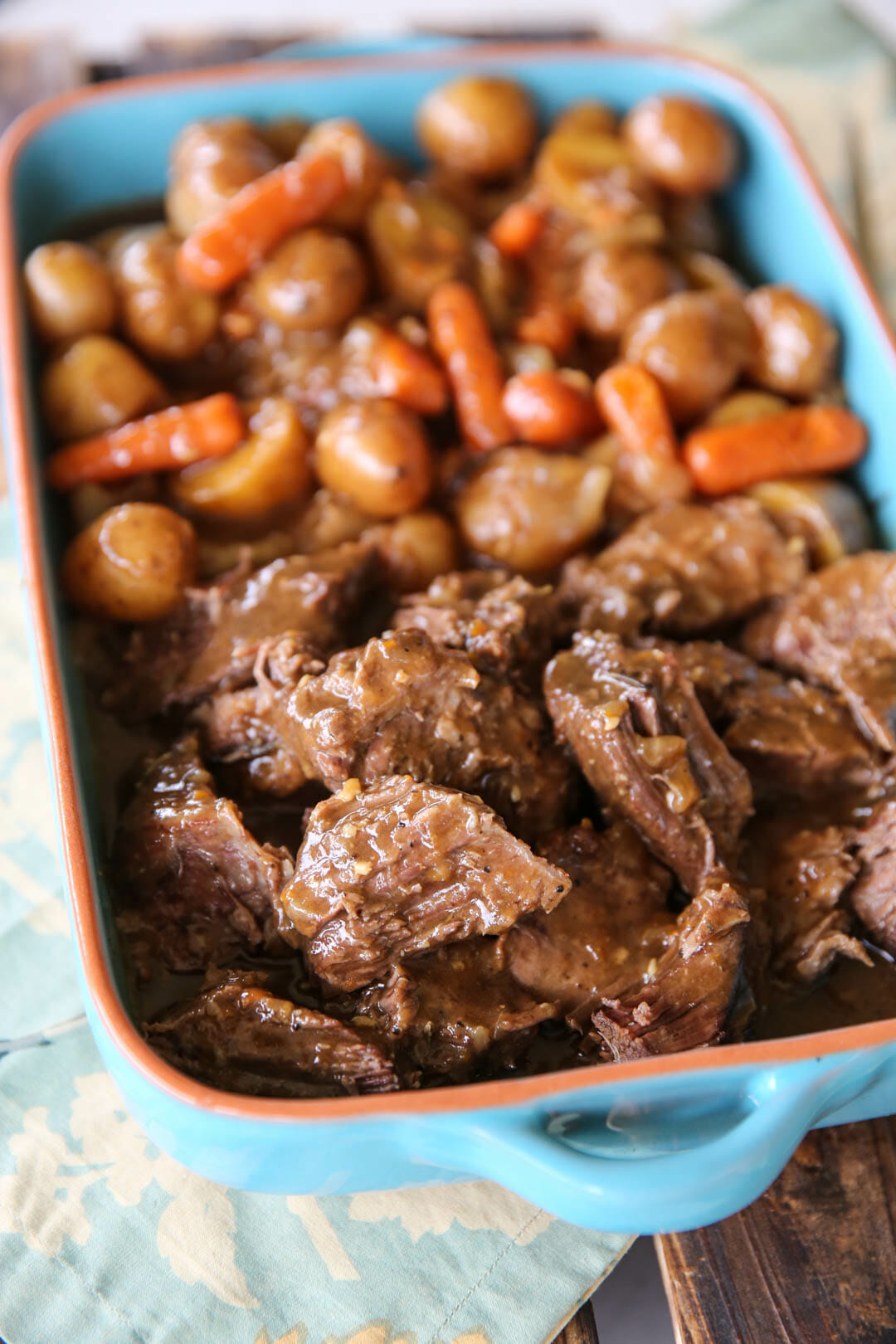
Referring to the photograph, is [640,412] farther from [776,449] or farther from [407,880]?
[407,880]

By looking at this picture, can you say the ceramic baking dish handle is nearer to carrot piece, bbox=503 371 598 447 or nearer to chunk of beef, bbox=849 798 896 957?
chunk of beef, bbox=849 798 896 957

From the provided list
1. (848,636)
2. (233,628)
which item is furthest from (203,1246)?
(848,636)

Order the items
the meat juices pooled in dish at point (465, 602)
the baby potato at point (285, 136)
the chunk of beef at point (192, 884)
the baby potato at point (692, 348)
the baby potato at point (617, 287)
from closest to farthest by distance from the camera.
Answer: the meat juices pooled in dish at point (465, 602) < the chunk of beef at point (192, 884) < the baby potato at point (692, 348) < the baby potato at point (617, 287) < the baby potato at point (285, 136)

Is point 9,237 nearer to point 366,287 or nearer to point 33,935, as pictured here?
point 366,287

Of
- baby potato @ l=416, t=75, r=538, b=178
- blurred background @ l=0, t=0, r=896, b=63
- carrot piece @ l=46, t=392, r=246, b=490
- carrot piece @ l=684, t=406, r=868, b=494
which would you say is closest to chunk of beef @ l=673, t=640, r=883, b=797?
carrot piece @ l=684, t=406, r=868, b=494

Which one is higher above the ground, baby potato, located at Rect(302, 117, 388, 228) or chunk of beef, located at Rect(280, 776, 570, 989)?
baby potato, located at Rect(302, 117, 388, 228)

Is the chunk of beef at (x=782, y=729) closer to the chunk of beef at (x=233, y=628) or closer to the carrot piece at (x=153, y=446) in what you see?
the chunk of beef at (x=233, y=628)

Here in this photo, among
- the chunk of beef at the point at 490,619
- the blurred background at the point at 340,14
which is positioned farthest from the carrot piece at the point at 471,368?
the blurred background at the point at 340,14
